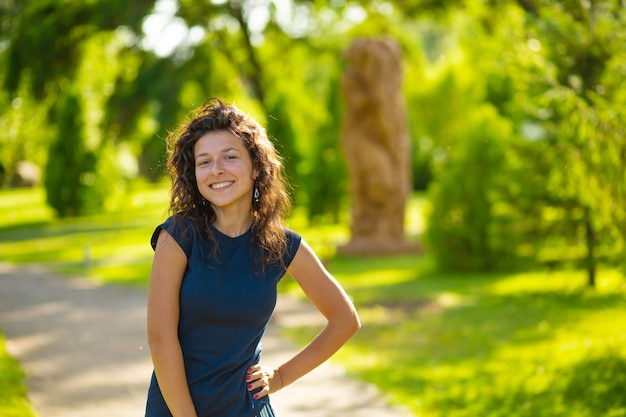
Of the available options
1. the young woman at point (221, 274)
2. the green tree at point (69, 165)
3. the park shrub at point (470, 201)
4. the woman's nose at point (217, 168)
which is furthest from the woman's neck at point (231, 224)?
the green tree at point (69, 165)

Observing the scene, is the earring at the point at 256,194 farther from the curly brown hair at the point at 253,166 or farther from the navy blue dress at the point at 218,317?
the navy blue dress at the point at 218,317

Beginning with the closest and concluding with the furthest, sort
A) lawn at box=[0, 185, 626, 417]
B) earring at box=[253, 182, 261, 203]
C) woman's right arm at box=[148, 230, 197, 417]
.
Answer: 1. woman's right arm at box=[148, 230, 197, 417]
2. earring at box=[253, 182, 261, 203]
3. lawn at box=[0, 185, 626, 417]

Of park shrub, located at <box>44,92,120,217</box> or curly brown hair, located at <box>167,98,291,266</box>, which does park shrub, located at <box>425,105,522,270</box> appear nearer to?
curly brown hair, located at <box>167,98,291,266</box>

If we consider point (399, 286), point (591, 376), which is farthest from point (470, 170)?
point (591, 376)

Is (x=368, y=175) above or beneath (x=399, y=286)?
above

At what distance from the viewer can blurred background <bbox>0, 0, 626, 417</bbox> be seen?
6773 millimetres

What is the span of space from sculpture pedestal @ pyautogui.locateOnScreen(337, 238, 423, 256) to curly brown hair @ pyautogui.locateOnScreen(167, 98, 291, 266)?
14.8 metres

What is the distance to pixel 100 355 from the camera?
8578 millimetres

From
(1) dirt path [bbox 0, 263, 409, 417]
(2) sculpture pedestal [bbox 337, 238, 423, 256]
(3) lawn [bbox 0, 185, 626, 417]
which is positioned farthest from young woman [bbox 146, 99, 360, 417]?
(2) sculpture pedestal [bbox 337, 238, 423, 256]

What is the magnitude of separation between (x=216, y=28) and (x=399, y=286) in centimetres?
1205

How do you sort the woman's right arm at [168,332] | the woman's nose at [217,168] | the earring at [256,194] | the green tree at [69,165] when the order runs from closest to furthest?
the woman's right arm at [168,332], the woman's nose at [217,168], the earring at [256,194], the green tree at [69,165]

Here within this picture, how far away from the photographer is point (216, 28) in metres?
23.2

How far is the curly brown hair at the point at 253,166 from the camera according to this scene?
2721 mm

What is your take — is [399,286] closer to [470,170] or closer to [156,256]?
[470,170]
